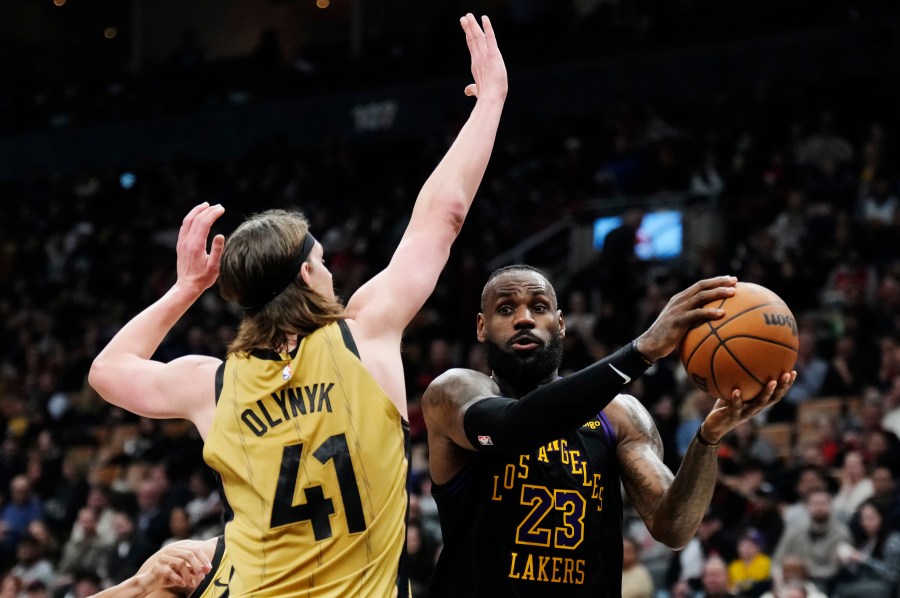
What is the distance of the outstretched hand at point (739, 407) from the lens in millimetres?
3729

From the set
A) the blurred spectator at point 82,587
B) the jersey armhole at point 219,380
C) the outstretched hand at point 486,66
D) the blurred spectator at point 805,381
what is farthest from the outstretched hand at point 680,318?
the blurred spectator at point 82,587

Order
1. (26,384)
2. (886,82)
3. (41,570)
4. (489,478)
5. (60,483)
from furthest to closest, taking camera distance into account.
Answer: (26,384) < (886,82) < (60,483) < (41,570) < (489,478)

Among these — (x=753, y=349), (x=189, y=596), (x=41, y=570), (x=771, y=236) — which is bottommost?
(x=41, y=570)

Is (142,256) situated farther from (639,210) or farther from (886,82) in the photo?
(886,82)

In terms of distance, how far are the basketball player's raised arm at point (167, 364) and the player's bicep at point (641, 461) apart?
1561mm

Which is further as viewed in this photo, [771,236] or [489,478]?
[771,236]

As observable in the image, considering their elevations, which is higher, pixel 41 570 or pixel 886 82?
pixel 886 82

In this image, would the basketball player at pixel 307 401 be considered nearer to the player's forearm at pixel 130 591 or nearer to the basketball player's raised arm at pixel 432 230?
the basketball player's raised arm at pixel 432 230

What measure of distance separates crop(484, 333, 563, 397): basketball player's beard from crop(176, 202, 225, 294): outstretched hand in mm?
1106

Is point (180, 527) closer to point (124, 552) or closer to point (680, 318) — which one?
point (124, 552)

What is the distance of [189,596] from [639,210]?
1258cm

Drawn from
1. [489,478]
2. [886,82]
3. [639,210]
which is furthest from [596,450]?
[886,82]

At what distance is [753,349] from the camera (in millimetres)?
3656

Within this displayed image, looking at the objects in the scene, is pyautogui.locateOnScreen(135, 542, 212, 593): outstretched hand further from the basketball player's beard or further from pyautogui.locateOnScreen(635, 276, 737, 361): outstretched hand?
pyautogui.locateOnScreen(635, 276, 737, 361): outstretched hand
